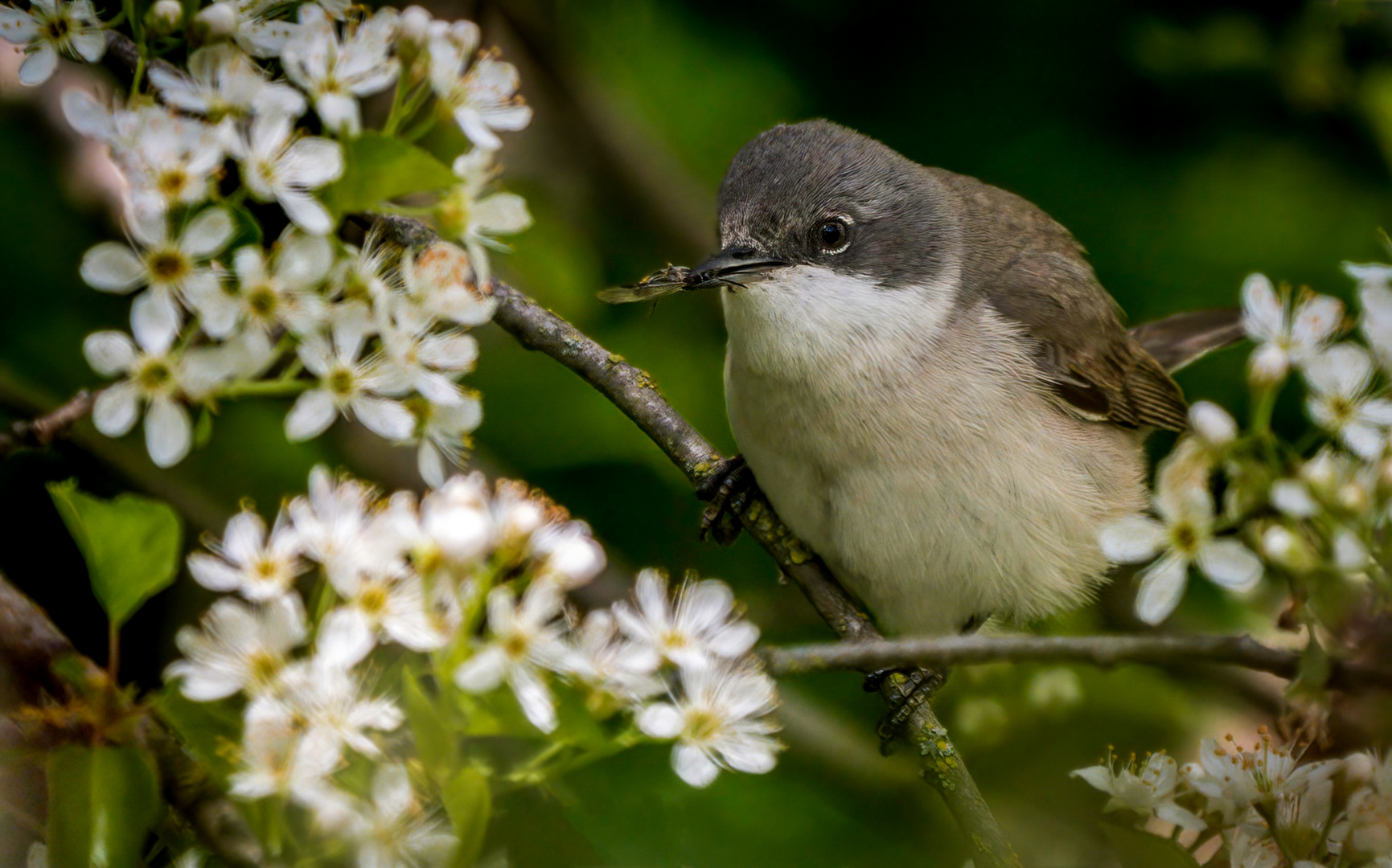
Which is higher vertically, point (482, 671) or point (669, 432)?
point (482, 671)

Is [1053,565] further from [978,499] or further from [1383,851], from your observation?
[1383,851]

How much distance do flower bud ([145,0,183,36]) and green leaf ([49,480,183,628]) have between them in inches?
23.0

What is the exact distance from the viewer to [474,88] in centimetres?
150

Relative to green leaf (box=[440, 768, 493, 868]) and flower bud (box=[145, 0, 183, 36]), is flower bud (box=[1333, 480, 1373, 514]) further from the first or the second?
flower bud (box=[145, 0, 183, 36])

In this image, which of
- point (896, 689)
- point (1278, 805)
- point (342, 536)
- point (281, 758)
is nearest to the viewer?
point (281, 758)

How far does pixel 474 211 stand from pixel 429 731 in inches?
25.9

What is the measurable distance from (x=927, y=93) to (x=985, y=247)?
37.5 inches

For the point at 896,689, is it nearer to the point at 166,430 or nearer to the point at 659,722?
the point at 659,722

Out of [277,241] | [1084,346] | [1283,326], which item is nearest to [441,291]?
[277,241]

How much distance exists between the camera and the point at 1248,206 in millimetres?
3461

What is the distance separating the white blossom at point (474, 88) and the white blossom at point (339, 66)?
0.18 ft

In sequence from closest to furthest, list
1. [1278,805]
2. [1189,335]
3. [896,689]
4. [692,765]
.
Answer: [692,765] → [1278,805] → [896,689] → [1189,335]

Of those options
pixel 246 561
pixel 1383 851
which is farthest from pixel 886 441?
pixel 246 561

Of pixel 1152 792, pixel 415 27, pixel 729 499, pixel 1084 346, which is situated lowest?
pixel 729 499
